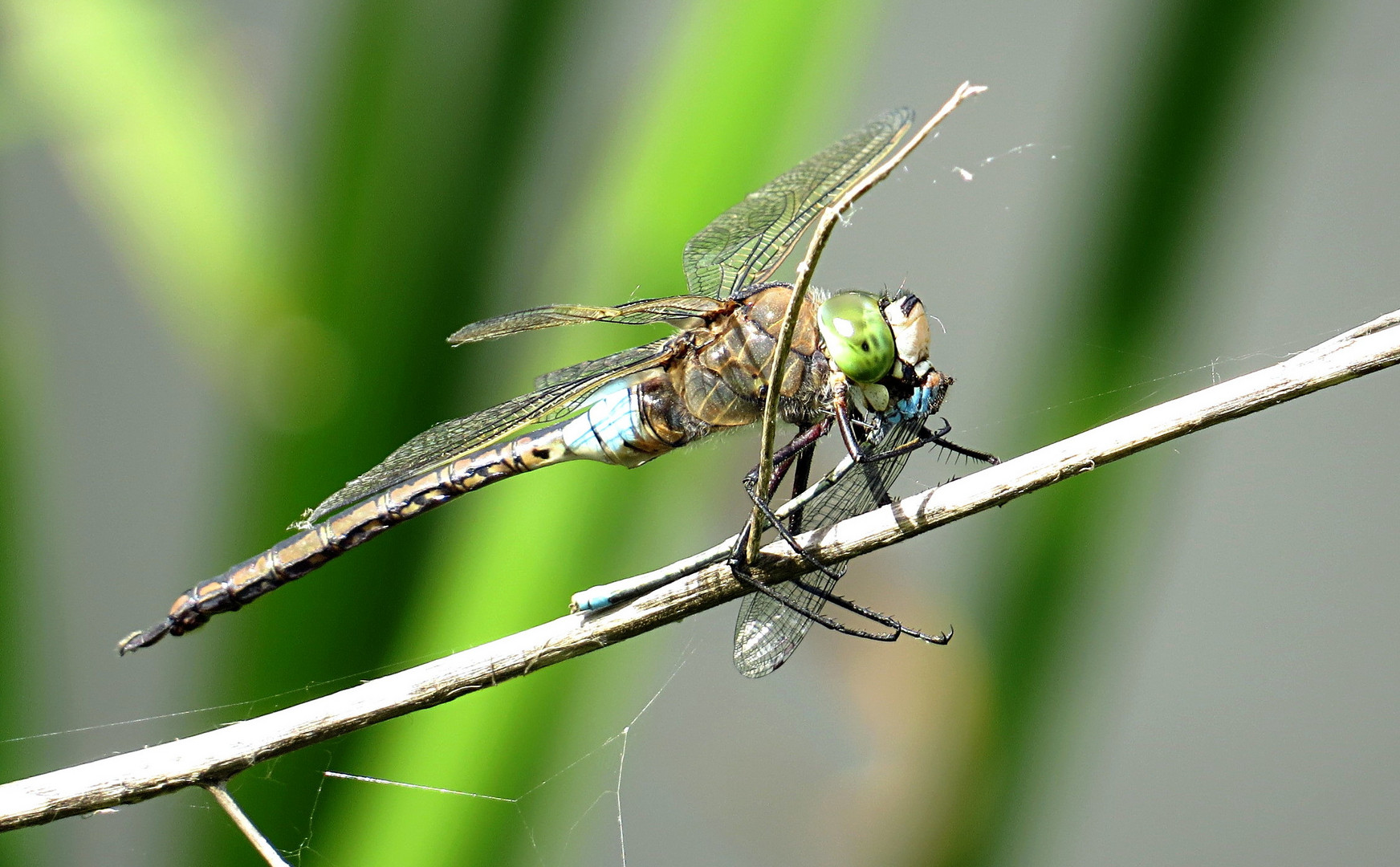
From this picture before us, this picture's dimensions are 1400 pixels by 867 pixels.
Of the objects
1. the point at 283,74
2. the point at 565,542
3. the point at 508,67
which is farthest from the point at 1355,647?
the point at 283,74

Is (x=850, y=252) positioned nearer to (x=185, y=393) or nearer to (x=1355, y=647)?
(x=1355, y=647)

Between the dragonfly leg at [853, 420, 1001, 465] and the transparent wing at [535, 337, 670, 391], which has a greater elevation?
the transparent wing at [535, 337, 670, 391]

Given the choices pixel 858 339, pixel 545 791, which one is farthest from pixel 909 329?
pixel 545 791

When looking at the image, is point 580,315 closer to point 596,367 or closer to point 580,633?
point 596,367

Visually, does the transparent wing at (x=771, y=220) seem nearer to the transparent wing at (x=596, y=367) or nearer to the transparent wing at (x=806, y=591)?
the transparent wing at (x=596, y=367)

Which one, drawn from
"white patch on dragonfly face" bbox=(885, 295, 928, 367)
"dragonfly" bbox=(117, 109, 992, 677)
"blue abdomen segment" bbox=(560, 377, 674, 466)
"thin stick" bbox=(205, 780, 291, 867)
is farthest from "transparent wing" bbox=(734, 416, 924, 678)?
"thin stick" bbox=(205, 780, 291, 867)

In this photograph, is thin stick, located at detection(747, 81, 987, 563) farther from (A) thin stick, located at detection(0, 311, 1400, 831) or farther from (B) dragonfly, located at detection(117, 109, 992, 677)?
(B) dragonfly, located at detection(117, 109, 992, 677)
